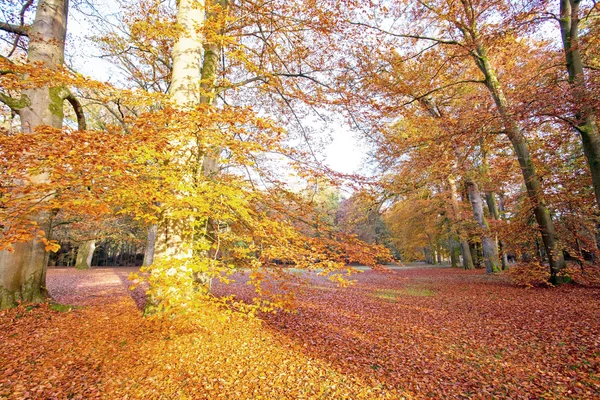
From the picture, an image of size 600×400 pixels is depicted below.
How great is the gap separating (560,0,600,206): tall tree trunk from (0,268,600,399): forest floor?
3.39 metres

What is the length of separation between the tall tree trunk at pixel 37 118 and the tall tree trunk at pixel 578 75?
11457 mm

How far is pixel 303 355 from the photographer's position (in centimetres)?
421

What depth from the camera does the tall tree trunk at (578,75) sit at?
22.1 feet

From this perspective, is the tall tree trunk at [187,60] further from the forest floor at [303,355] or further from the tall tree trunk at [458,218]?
the tall tree trunk at [458,218]

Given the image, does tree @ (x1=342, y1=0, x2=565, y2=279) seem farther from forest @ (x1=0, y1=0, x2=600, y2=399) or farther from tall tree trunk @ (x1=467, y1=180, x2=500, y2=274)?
tall tree trunk @ (x1=467, y1=180, x2=500, y2=274)

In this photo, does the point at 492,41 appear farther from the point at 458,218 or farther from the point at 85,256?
the point at 85,256

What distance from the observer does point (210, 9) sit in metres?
5.51

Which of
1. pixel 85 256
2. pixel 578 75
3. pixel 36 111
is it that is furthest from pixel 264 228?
pixel 85 256

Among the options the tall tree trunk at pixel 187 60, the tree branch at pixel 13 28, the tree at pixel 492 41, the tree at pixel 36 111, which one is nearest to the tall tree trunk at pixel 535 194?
the tree at pixel 492 41

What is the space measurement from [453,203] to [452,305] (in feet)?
40.3

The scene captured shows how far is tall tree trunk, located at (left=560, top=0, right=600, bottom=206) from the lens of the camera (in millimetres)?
6751

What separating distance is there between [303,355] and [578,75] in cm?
884

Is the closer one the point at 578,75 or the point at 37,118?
the point at 37,118

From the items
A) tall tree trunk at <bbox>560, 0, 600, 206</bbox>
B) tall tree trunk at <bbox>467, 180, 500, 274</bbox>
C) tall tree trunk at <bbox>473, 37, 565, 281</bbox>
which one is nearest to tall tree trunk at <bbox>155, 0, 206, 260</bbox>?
tall tree trunk at <bbox>473, 37, 565, 281</bbox>
